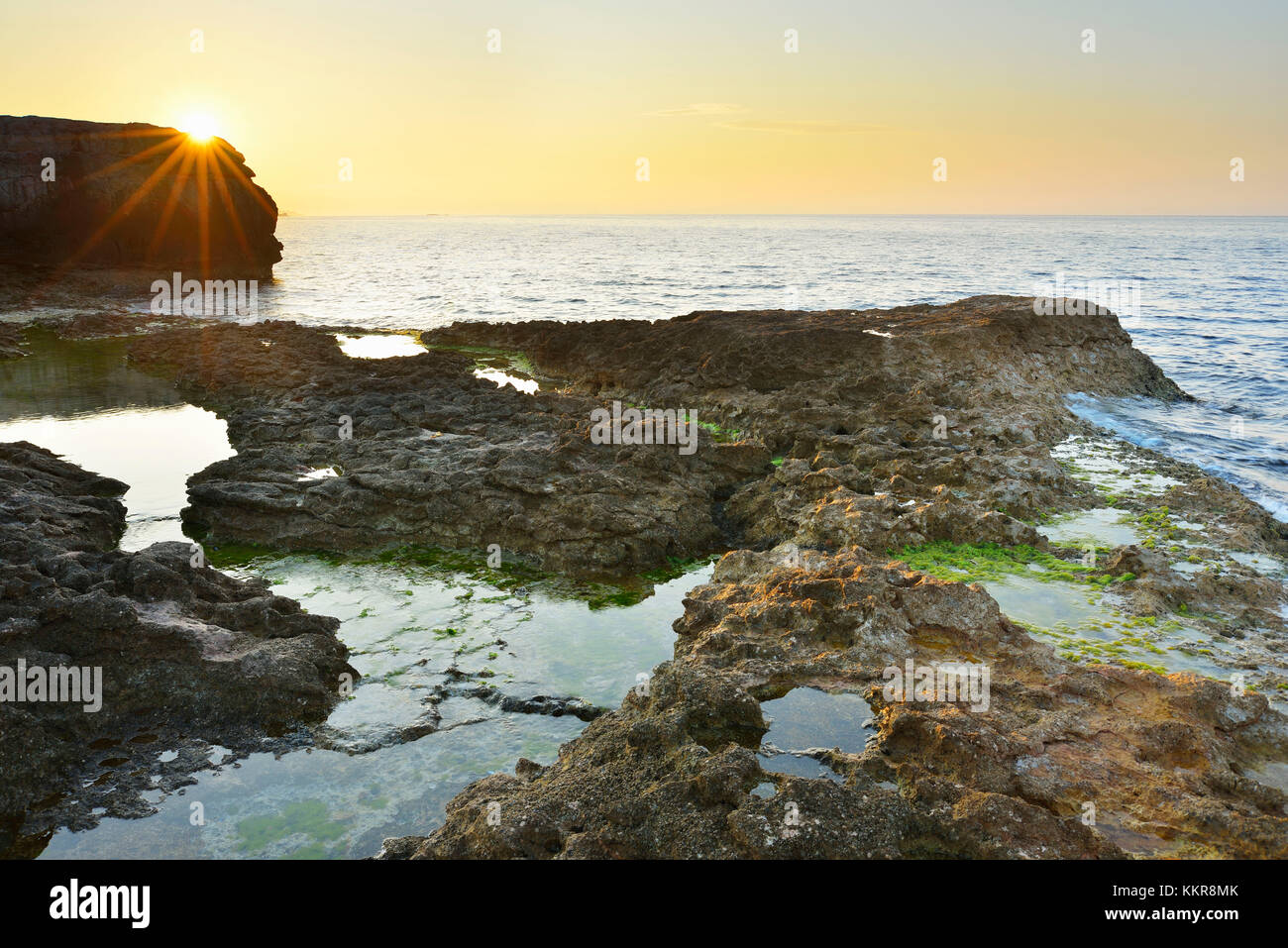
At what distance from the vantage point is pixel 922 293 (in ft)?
195

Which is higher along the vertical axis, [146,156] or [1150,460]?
[146,156]

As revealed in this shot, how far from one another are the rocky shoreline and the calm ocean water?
2547mm

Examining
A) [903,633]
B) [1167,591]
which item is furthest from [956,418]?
[903,633]

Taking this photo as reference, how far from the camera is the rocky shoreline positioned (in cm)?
522

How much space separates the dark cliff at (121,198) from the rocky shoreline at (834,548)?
3756 cm

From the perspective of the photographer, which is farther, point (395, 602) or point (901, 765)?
point (395, 602)

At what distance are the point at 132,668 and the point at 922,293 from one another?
60.0 metres

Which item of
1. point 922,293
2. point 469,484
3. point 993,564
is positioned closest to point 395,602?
point 469,484

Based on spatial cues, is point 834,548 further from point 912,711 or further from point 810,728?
point 912,711

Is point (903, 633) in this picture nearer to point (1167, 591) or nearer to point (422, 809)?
point (1167, 591)

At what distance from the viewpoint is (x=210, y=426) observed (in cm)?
1802

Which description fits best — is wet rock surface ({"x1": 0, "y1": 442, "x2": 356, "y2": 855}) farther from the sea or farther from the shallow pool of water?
the shallow pool of water

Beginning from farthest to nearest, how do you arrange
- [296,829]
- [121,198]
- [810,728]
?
[121,198] → [810,728] → [296,829]
